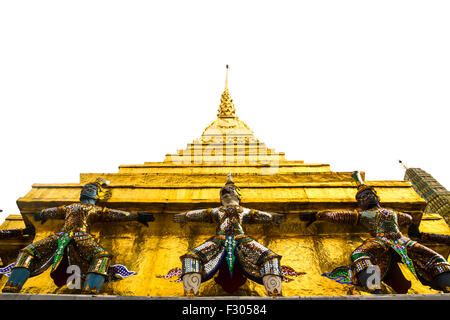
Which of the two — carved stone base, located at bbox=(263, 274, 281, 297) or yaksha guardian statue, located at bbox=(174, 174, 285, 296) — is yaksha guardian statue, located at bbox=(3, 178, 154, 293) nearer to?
yaksha guardian statue, located at bbox=(174, 174, 285, 296)

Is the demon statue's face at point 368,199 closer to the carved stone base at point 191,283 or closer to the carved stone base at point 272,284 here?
the carved stone base at point 272,284

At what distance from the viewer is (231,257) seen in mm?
4379

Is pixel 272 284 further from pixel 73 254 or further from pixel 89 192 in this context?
pixel 89 192

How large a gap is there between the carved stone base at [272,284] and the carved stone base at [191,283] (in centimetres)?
93

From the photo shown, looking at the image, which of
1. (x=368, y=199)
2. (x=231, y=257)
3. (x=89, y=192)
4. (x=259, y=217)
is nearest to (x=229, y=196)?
(x=259, y=217)

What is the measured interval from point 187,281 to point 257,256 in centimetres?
107

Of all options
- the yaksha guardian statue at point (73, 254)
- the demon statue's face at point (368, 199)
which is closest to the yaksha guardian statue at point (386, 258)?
the demon statue's face at point (368, 199)

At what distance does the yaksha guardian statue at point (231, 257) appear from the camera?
13.1 feet

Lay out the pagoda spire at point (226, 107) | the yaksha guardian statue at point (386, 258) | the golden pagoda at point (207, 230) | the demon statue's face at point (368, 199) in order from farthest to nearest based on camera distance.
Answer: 1. the pagoda spire at point (226, 107)
2. the demon statue's face at point (368, 199)
3. the golden pagoda at point (207, 230)
4. the yaksha guardian statue at point (386, 258)

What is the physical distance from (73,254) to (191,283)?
2.26m

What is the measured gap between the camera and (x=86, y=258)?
468 cm

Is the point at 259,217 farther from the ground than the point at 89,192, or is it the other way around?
the point at 89,192
